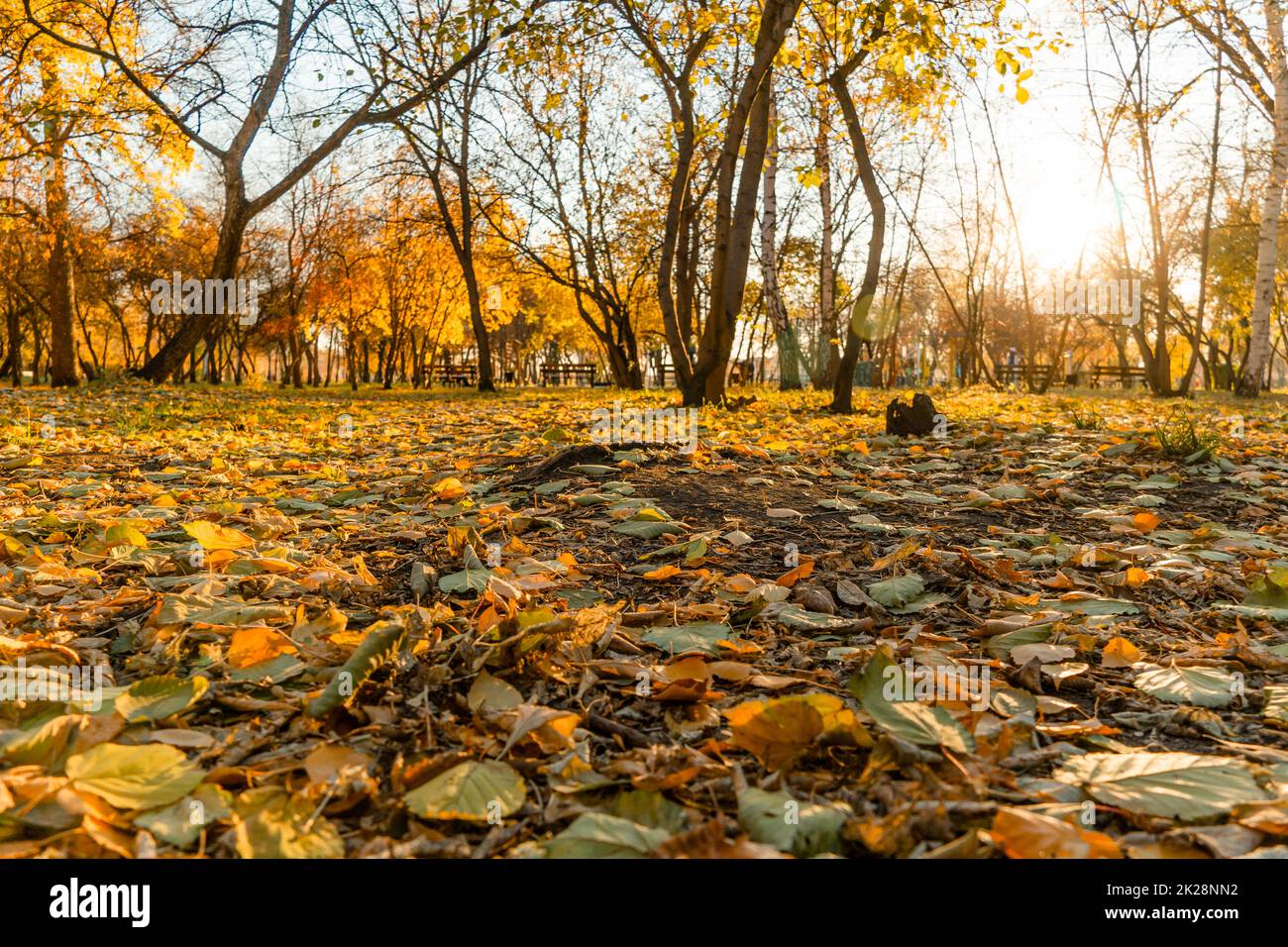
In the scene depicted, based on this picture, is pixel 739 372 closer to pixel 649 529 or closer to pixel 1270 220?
pixel 1270 220

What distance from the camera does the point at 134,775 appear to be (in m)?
1.34

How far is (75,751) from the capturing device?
1.42 meters

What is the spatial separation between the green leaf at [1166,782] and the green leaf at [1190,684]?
12.8 inches

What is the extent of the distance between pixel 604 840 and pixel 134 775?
783 millimetres

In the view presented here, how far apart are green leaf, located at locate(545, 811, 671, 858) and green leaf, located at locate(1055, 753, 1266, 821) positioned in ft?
2.43

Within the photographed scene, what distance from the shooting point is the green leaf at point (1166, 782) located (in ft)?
4.30

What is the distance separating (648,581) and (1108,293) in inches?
1198

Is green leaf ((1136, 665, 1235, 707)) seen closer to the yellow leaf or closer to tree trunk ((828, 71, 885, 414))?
the yellow leaf

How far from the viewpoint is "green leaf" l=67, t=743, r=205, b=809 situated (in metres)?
1.29

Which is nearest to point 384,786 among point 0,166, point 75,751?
point 75,751

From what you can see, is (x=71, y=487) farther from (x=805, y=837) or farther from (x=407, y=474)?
(x=805, y=837)

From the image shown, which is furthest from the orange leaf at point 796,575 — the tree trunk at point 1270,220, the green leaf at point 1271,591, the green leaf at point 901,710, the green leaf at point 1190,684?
the tree trunk at point 1270,220

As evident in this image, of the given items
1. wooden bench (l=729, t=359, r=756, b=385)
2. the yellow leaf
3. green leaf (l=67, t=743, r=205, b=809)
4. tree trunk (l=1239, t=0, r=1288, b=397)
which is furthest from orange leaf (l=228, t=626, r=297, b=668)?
wooden bench (l=729, t=359, r=756, b=385)
